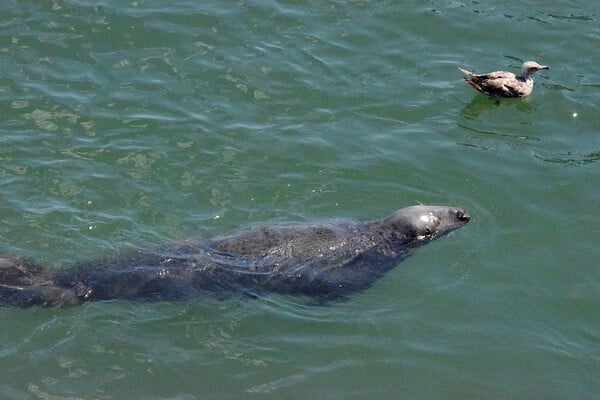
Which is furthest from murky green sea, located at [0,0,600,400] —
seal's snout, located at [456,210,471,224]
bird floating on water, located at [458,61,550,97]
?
bird floating on water, located at [458,61,550,97]

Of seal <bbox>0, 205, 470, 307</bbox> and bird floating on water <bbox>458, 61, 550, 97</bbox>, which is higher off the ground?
bird floating on water <bbox>458, 61, 550, 97</bbox>

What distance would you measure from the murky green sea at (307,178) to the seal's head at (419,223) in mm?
158

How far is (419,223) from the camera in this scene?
11.7m

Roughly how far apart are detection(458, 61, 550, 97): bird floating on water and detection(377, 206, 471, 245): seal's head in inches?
119

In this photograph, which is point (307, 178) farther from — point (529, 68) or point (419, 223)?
point (529, 68)

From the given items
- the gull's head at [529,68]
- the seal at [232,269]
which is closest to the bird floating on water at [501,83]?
the gull's head at [529,68]

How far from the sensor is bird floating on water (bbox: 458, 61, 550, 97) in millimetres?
14117

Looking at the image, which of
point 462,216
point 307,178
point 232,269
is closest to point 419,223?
point 462,216

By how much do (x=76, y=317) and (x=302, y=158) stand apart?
4.02 metres

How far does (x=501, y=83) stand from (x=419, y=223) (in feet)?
11.5

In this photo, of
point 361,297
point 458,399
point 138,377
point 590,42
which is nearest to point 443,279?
point 361,297

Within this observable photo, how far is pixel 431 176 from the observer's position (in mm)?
12852

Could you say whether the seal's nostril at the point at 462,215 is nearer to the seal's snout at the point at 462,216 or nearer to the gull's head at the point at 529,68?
the seal's snout at the point at 462,216

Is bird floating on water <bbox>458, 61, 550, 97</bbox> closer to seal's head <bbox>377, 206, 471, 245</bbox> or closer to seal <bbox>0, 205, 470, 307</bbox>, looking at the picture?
seal's head <bbox>377, 206, 471, 245</bbox>
